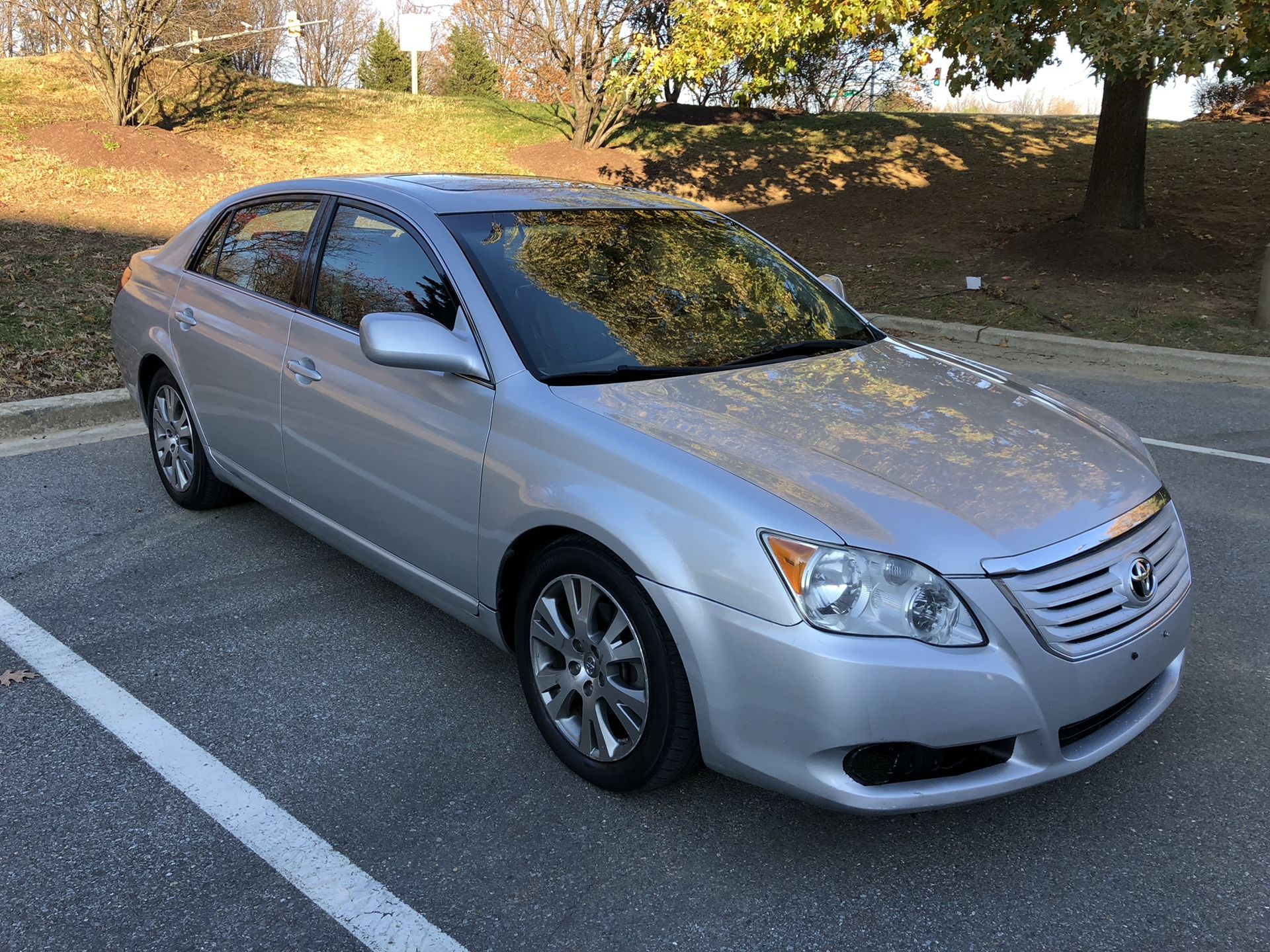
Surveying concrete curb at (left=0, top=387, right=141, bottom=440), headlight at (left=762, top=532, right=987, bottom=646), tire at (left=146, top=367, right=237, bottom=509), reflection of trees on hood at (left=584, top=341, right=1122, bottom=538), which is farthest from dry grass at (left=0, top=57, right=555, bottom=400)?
headlight at (left=762, top=532, right=987, bottom=646)

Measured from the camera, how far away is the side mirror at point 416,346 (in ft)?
10.5

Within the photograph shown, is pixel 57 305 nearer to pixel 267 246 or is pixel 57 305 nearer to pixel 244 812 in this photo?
pixel 267 246

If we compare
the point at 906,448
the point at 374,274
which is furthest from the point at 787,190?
the point at 906,448

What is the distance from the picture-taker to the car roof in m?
3.82

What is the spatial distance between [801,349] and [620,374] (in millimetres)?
765

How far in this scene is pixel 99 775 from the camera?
3.09 meters

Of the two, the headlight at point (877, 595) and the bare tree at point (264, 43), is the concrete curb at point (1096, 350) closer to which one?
the headlight at point (877, 595)

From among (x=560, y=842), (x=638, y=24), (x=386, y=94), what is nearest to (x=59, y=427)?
(x=560, y=842)

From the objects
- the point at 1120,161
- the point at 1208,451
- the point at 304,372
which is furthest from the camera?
the point at 1120,161

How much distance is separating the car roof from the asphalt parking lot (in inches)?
61.3

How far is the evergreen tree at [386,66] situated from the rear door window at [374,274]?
39.9 metres

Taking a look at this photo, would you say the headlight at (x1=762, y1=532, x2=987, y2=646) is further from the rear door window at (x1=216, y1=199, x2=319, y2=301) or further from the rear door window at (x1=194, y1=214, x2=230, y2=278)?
the rear door window at (x1=194, y1=214, x2=230, y2=278)

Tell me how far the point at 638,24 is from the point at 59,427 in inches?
571

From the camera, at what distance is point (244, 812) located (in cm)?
294
